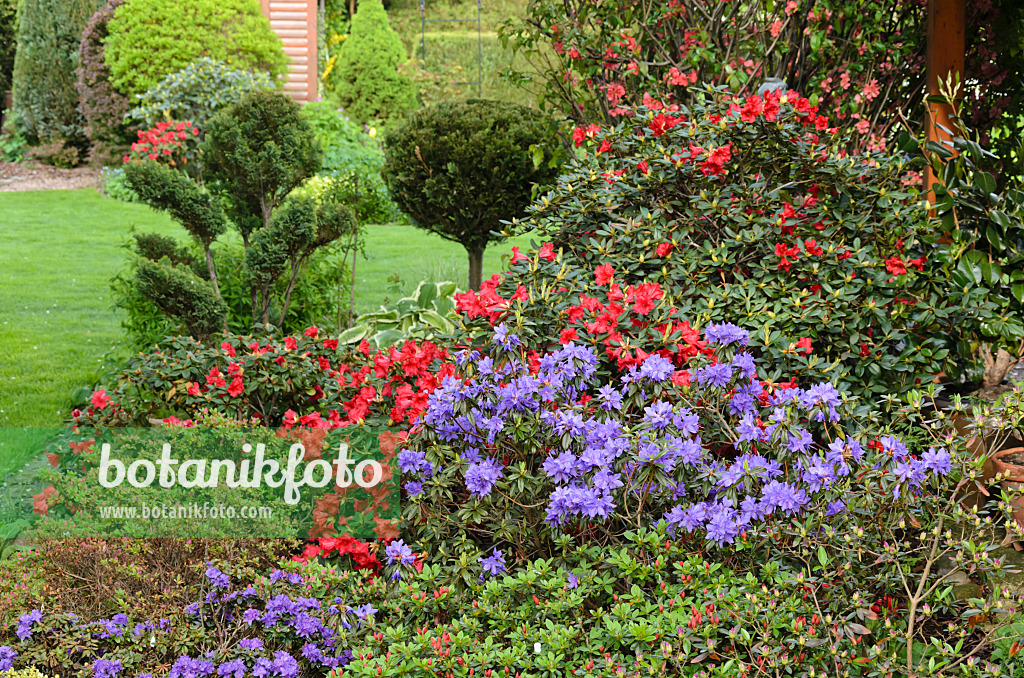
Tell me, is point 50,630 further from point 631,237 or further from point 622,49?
point 622,49

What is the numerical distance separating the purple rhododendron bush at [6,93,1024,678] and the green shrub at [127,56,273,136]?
24.1ft

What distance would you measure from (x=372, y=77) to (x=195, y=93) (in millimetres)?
4058

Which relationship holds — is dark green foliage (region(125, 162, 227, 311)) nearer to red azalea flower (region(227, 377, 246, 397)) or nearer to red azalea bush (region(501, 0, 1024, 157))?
red azalea flower (region(227, 377, 246, 397))

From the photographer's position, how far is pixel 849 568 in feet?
6.31

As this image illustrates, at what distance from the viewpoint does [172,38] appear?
33.7 feet

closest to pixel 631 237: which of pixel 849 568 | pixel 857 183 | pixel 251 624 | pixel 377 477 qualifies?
pixel 857 183

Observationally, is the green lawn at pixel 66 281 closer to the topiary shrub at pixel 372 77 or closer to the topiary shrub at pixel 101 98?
the topiary shrub at pixel 101 98

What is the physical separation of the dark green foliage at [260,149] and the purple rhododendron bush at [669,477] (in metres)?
1.53

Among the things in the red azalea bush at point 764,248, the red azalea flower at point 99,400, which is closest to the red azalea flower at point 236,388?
the red azalea flower at point 99,400

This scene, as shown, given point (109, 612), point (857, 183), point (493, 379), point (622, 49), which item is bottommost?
point (109, 612)

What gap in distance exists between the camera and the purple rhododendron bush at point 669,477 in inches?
74.4

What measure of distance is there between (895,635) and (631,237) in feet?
5.17

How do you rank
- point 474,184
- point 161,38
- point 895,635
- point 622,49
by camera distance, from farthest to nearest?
point 161,38 < point 474,184 < point 622,49 < point 895,635

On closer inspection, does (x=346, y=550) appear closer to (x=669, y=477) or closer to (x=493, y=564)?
(x=493, y=564)
